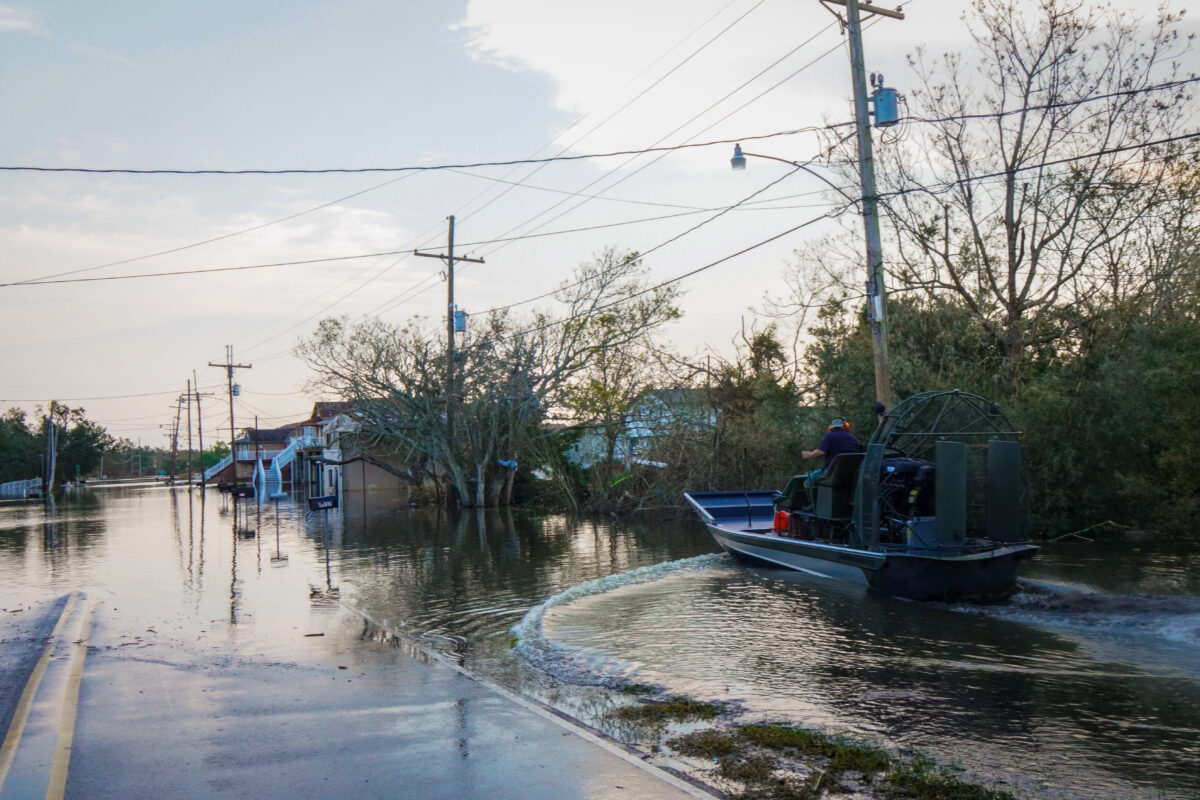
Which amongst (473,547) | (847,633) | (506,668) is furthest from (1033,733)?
(473,547)

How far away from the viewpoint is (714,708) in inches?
293

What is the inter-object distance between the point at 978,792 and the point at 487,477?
34941 mm

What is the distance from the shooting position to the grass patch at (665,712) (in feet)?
23.4

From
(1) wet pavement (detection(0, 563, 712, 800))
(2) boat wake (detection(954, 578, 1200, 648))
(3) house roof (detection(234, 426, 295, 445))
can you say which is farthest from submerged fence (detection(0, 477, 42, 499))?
(2) boat wake (detection(954, 578, 1200, 648))

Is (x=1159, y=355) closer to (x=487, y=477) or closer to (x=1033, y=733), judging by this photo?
(x=1033, y=733)

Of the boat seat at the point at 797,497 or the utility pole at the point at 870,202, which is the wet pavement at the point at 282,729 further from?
the utility pole at the point at 870,202

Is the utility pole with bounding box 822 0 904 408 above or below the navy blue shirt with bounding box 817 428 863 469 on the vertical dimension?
above

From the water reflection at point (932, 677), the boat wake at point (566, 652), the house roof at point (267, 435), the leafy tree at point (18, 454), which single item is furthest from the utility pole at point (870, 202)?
the leafy tree at point (18, 454)

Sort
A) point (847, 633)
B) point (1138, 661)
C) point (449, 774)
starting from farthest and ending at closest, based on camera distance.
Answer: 1. point (847, 633)
2. point (1138, 661)
3. point (449, 774)

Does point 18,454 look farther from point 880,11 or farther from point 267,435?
point 880,11

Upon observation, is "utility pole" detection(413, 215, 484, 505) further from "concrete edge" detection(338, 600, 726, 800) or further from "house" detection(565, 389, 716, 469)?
"concrete edge" detection(338, 600, 726, 800)

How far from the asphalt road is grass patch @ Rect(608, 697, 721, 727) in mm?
578

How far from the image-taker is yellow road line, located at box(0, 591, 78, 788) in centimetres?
639

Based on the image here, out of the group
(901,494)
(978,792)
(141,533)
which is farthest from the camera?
(141,533)
